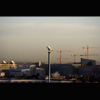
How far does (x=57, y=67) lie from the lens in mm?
112438
